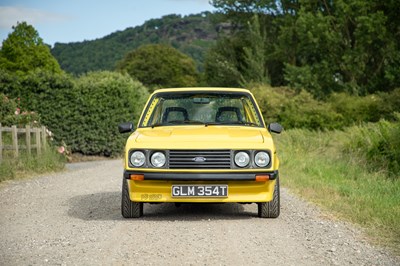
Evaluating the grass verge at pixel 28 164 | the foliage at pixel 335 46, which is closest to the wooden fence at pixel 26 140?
the grass verge at pixel 28 164

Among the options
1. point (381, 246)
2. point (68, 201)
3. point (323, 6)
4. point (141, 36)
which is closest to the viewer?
point (381, 246)

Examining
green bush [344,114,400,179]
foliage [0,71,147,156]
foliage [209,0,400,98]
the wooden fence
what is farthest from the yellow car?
foliage [209,0,400,98]

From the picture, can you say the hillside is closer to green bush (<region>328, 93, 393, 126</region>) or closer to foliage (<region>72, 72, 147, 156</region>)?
green bush (<region>328, 93, 393, 126</region>)

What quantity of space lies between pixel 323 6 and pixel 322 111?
53.4 ft

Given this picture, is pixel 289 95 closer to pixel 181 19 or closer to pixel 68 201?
pixel 68 201

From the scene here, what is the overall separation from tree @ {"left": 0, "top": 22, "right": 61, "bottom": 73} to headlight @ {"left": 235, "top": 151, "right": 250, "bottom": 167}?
47.0 m

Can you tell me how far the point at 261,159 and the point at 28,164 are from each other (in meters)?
10.9

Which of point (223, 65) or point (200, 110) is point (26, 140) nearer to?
point (200, 110)

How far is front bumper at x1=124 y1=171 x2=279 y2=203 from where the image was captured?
317 inches

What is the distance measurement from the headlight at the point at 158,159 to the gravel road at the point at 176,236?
727mm

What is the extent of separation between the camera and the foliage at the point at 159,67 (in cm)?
7975

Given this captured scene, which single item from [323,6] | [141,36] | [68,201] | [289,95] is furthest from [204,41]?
[68,201]

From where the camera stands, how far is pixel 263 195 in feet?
27.1

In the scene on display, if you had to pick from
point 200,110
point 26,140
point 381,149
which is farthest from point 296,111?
point 200,110
